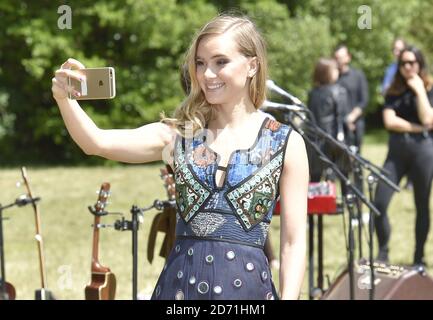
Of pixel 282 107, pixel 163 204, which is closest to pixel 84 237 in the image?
pixel 163 204

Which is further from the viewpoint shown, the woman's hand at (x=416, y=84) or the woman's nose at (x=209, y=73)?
the woman's hand at (x=416, y=84)

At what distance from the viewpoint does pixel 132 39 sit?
17.2m

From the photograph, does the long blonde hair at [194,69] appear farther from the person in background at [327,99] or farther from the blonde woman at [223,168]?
the person in background at [327,99]

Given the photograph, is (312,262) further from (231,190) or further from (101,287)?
(231,190)

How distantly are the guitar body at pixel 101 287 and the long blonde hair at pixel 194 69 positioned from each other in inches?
92.4

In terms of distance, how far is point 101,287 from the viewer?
5.13 m

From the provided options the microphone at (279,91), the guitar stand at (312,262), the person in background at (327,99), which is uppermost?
the microphone at (279,91)

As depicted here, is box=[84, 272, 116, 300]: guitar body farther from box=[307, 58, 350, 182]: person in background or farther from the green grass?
box=[307, 58, 350, 182]: person in background

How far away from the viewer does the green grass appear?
761cm

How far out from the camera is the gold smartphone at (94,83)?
2730mm

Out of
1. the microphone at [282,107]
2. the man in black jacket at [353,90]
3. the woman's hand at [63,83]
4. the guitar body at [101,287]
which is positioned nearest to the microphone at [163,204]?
the guitar body at [101,287]

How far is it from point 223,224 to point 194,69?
521 millimetres

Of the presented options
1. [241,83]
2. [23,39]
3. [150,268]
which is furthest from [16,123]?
[241,83]
